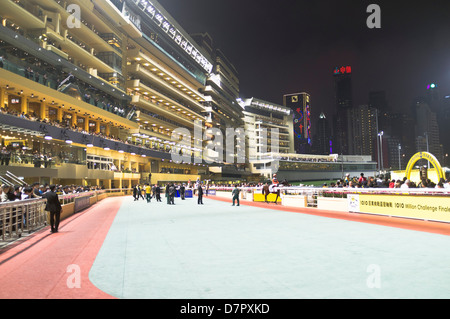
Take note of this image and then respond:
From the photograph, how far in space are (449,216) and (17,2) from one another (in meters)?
43.9

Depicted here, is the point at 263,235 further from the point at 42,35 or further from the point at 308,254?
the point at 42,35

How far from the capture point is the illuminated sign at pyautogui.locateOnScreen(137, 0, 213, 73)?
69250mm

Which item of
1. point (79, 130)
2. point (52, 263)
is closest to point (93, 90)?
point (79, 130)

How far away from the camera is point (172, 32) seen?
3164 inches

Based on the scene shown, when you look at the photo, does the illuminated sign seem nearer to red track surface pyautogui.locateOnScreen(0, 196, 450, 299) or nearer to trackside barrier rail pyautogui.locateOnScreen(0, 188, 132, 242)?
trackside barrier rail pyautogui.locateOnScreen(0, 188, 132, 242)

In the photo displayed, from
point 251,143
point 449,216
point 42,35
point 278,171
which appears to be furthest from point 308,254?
point 251,143

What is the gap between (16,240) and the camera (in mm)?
11195

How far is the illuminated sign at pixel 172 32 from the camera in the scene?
227ft

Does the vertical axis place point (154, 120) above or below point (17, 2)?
below

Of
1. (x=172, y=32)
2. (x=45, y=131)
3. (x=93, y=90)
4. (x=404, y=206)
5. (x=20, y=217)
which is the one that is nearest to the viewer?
(x=20, y=217)

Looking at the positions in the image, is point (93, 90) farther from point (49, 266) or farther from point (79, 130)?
point (49, 266)

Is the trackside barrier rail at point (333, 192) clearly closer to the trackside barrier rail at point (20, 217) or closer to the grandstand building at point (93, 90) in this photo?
the trackside barrier rail at point (20, 217)

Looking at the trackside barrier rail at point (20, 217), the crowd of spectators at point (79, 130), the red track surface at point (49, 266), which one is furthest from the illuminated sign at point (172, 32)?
the red track surface at point (49, 266)

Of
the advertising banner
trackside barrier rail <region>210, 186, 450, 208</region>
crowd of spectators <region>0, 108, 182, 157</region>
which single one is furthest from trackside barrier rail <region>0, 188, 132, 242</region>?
crowd of spectators <region>0, 108, 182, 157</region>
